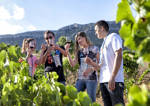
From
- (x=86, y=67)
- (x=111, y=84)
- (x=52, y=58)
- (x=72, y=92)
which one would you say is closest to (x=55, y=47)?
(x=52, y=58)

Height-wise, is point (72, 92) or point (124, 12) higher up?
point (124, 12)

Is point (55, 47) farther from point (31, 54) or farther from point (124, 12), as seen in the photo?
point (124, 12)

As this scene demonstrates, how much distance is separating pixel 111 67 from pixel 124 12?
Answer: 1485 mm

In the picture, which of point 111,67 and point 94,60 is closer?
point 111,67

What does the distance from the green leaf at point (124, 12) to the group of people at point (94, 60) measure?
52.1 inches

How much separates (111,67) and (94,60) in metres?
0.63

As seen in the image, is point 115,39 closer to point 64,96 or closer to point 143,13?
point 64,96

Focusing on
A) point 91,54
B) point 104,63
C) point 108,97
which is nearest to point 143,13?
point 104,63

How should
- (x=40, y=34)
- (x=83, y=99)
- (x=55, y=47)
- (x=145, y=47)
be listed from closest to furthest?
(x=145, y=47), (x=83, y=99), (x=55, y=47), (x=40, y=34)

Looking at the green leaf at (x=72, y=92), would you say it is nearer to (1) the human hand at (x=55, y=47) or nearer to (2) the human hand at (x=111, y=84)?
(2) the human hand at (x=111, y=84)

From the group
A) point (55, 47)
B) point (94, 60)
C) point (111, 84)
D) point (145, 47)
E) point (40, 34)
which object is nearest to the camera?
point (145, 47)

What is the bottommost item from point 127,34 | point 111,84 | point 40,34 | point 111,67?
point 111,84

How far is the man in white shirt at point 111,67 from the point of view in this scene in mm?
1743

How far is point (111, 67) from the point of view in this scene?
74.0 inches
